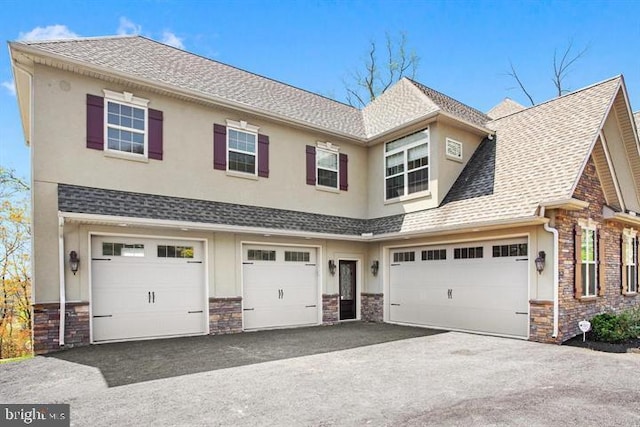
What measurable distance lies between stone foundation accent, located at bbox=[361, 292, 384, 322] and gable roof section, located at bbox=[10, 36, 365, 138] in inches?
212

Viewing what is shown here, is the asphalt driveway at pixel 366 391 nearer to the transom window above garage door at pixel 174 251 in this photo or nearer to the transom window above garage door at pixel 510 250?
the transom window above garage door at pixel 510 250

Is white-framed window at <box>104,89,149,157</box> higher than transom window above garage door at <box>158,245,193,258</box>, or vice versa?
white-framed window at <box>104,89,149,157</box>

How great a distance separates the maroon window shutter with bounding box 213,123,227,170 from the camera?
10852mm

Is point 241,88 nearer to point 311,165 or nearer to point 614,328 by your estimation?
point 311,165

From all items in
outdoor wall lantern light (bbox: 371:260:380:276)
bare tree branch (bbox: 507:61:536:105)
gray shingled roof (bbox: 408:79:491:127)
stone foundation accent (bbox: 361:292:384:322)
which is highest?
bare tree branch (bbox: 507:61:536:105)

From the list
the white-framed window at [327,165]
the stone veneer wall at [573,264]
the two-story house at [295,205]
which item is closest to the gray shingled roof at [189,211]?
the two-story house at [295,205]

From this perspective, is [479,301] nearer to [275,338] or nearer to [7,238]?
[275,338]

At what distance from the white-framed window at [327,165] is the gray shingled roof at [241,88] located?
65 centimetres

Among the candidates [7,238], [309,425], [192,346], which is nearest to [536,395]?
[309,425]

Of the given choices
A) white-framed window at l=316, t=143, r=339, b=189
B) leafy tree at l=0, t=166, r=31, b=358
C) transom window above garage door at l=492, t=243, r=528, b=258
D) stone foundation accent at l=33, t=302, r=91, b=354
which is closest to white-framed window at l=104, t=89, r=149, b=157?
stone foundation accent at l=33, t=302, r=91, b=354

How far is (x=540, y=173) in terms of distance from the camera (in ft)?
32.4

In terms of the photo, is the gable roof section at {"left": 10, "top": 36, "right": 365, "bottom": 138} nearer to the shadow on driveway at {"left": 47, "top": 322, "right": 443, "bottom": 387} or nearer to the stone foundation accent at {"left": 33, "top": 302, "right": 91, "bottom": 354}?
the stone foundation accent at {"left": 33, "top": 302, "right": 91, "bottom": 354}

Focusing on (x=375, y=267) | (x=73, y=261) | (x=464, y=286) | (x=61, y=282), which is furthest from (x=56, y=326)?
(x=464, y=286)

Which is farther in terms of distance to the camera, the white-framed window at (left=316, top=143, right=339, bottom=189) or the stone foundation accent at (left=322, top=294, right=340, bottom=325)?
the white-framed window at (left=316, top=143, right=339, bottom=189)
